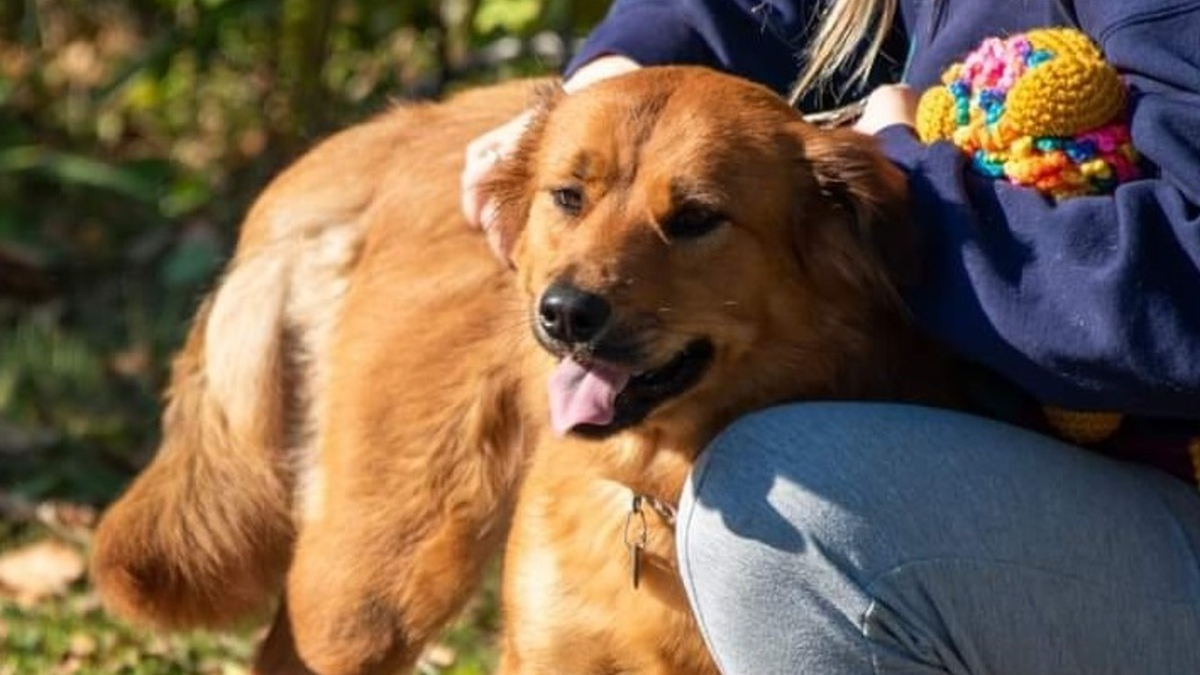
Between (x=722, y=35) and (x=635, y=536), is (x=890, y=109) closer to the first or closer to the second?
(x=722, y=35)

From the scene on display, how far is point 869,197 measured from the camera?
2.79 m

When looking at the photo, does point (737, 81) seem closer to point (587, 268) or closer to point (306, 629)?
point (587, 268)

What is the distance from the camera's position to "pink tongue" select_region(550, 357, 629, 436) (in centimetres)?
Answer: 279

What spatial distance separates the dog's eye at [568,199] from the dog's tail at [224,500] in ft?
2.84

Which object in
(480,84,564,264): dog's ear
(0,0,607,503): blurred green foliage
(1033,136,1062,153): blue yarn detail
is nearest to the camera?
(1033,136,1062,153): blue yarn detail

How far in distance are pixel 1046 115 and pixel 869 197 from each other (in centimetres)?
23

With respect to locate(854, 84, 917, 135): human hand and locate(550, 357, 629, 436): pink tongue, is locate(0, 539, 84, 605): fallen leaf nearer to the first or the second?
locate(550, 357, 629, 436): pink tongue

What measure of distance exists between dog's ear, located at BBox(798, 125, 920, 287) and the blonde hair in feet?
1.01

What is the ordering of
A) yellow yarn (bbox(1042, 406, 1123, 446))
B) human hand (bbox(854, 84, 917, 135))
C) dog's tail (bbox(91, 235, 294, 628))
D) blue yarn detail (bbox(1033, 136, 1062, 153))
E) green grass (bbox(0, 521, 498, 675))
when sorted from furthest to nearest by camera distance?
green grass (bbox(0, 521, 498, 675)), dog's tail (bbox(91, 235, 294, 628)), human hand (bbox(854, 84, 917, 135)), yellow yarn (bbox(1042, 406, 1123, 446)), blue yarn detail (bbox(1033, 136, 1062, 153))

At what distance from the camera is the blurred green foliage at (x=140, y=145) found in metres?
5.48

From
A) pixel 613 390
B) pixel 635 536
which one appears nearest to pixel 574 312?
pixel 613 390

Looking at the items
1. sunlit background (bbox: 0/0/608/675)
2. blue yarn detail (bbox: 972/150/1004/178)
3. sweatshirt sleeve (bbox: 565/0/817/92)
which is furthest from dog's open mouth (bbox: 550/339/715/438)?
sunlit background (bbox: 0/0/608/675)

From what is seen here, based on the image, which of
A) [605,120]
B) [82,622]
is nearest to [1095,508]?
[605,120]

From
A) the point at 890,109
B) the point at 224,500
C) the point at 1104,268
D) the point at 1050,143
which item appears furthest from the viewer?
the point at 224,500
